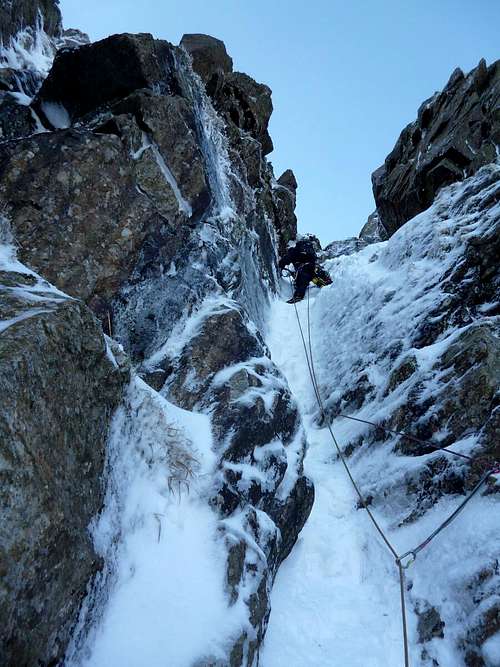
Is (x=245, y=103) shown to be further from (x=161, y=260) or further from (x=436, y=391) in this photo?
(x=436, y=391)

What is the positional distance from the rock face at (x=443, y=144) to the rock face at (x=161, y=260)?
519 inches

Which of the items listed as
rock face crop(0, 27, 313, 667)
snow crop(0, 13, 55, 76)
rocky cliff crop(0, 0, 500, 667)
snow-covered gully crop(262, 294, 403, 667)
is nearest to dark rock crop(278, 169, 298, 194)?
snow crop(0, 13, 55, 76)

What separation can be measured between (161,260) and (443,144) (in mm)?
16826

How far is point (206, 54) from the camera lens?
2069 cm

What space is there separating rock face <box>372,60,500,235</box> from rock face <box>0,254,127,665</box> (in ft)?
59.6

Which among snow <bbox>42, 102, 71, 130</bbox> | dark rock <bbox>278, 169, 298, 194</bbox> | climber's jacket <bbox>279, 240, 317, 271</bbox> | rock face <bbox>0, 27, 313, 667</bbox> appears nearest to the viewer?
rock face <bbox>0, 27, 313, 667</bbox>

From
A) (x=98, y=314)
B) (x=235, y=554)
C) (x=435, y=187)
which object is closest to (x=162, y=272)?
(x=98, y=314)

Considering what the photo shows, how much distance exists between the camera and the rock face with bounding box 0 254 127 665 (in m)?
2.54

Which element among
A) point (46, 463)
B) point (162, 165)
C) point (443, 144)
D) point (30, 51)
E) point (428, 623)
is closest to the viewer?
point (46, 463)

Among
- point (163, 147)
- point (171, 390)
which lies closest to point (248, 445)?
point (171, 390)

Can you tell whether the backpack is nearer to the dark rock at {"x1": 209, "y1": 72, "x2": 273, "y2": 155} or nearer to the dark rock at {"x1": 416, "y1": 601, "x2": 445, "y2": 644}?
the dark rock at {"x1": 209, "y1": 72, "x2": 273, "y2": 155}

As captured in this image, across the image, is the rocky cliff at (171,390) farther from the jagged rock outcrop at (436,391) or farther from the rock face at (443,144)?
the rock face at (443,144)

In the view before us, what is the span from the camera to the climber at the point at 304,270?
17.4 metres

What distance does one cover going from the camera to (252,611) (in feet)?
13.8
